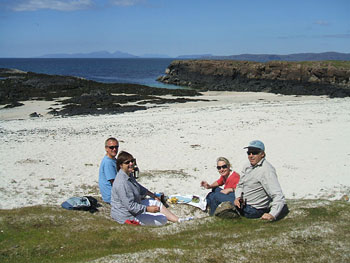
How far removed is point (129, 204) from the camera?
7062 mm

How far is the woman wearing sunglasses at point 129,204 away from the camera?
7000mm

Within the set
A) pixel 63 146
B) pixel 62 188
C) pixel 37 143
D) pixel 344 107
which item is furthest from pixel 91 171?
pixel 344 107

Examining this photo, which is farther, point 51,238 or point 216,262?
point 51,238

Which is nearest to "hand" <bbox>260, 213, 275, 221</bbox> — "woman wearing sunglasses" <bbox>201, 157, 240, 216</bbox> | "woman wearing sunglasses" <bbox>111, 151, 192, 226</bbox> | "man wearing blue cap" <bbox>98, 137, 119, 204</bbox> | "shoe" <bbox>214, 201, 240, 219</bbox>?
"shoe" <bbox>214, 201, 240, 219</bbox>

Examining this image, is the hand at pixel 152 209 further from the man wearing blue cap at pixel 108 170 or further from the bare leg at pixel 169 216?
the man wearing blue cap at pixel 108 170

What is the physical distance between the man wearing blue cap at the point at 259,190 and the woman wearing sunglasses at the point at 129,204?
1.23 m

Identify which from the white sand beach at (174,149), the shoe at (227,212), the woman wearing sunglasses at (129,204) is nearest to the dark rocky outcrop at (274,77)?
the white sand beach at (174,149)

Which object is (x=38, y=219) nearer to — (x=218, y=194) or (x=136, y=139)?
(x=218, y=194)

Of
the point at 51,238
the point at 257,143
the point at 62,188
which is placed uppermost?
the point at 257,143

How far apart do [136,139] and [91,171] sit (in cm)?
506

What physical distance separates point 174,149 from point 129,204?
9.11m

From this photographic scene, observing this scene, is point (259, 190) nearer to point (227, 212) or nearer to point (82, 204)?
point (227, 212)

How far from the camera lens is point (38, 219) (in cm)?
688

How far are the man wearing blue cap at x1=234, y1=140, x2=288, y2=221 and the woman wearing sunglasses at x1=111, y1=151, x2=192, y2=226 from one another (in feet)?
4.03
